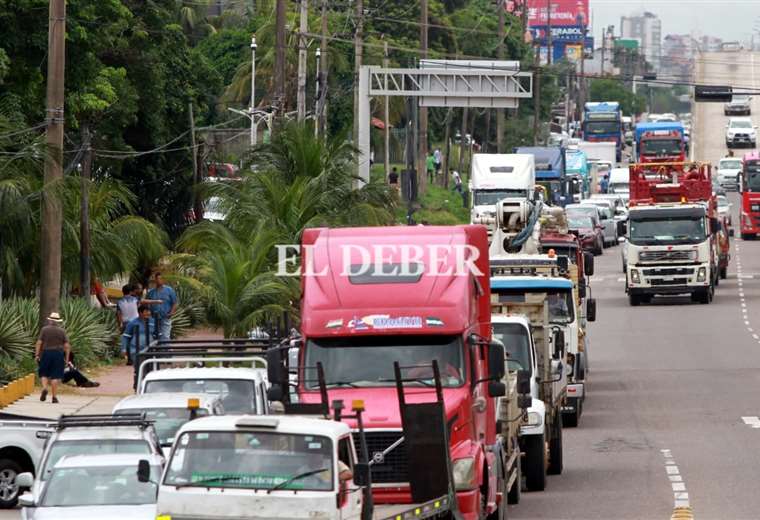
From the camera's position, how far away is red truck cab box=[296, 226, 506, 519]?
1622 cm

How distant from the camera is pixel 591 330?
145 feet

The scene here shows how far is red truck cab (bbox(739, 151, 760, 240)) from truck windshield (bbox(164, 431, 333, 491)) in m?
60.0

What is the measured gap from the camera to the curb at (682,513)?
18545mm

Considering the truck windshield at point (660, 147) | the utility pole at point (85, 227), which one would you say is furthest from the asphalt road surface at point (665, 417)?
the truck windshield at point (660, 147)

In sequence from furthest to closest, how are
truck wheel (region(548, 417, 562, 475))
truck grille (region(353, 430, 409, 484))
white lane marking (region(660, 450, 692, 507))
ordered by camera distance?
1. truck wheel (region(548, 417, 562, 475))
2. white lane marking (region(660, 450, 692, 507))
3. truck grille (region(353, 430, 409, 484))

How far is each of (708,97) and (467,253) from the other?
171ft

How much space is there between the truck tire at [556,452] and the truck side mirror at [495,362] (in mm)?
5966

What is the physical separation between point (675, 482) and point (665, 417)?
725 centimetres

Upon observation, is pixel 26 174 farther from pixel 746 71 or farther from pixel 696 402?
pixel 746 71

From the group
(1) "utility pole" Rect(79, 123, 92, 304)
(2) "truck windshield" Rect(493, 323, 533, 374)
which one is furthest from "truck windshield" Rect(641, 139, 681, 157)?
(2) "truck windshield" Rect(493, 323, 533, 374)

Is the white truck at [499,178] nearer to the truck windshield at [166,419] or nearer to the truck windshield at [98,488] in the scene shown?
the truck windshield at [166,419]

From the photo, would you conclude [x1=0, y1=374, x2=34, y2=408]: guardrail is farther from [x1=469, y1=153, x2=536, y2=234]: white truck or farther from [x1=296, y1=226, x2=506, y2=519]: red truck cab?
[x1=469, y1=153, x2=536, y2=234]: white truck

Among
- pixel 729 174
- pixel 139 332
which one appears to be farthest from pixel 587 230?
pixel 729 174

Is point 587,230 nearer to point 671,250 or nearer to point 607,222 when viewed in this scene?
point 607,222
